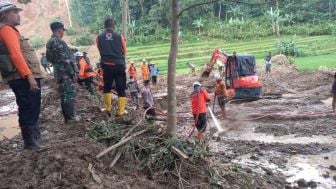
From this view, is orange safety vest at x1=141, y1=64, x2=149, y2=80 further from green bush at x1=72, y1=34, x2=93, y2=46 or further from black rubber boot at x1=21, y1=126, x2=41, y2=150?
green bush at x1=72, y1=34, x2=93, y2=46

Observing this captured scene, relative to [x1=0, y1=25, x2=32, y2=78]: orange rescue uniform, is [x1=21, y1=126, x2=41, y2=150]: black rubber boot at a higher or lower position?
lower

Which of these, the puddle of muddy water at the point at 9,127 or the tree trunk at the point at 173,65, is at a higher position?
the tree trunk at the point at 173,65

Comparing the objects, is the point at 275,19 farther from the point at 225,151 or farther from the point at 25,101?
the point at 25,101

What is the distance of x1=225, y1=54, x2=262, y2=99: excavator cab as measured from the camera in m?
17.7

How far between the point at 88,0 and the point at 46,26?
7.66 m

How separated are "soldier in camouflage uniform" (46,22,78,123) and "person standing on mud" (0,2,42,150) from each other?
156 centimetres

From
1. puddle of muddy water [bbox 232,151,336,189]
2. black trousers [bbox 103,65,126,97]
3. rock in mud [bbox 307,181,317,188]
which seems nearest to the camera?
black trousers [bbox 103,65,126,97]

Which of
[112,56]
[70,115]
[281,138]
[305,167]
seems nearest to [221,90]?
[281,138]

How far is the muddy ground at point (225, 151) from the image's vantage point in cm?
514

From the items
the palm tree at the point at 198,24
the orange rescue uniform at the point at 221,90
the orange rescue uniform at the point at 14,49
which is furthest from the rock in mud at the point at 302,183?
the palm tree at the point at 198,24

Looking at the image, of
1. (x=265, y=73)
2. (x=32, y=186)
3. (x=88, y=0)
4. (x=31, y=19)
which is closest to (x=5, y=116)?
(x=32, y=186)

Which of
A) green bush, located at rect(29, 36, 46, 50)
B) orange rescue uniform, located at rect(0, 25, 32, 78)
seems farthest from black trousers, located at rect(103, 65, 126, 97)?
green bush, located at rect(29, 36, 46, 50)

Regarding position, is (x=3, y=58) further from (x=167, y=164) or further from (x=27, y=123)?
(x=167, y=164)

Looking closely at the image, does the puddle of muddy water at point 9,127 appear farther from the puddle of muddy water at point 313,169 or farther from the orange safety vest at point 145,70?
the orange safety vest at point 145,70
